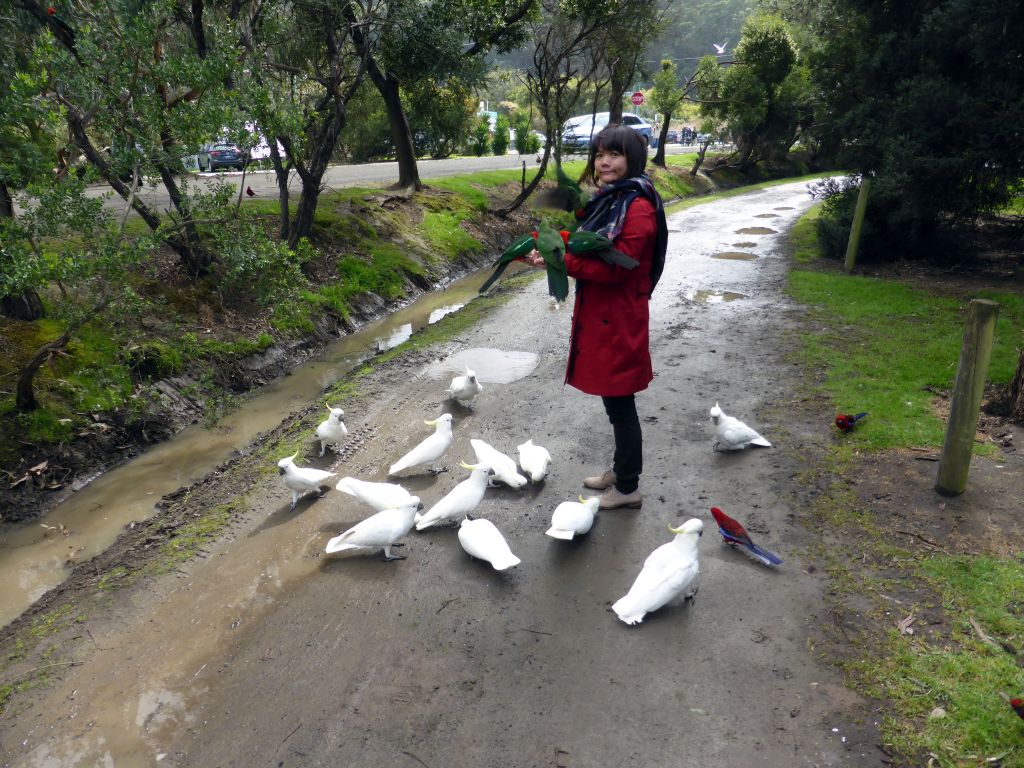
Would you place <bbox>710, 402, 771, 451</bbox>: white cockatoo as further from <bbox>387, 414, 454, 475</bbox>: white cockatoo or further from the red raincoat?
<bbox>387, 414, 454, 475</bbox>: white cockatoo

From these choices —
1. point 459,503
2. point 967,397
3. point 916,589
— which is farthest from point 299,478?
point 967,397

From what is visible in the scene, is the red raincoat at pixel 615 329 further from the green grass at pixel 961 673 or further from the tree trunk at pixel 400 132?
the tree trunk at pixel 400 132

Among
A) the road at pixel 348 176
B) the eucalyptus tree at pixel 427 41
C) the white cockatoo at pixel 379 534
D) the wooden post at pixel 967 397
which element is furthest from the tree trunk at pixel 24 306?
the wooden post at pixel 967 397

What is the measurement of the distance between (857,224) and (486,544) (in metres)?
9.87

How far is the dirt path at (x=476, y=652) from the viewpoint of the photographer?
3.02 metres

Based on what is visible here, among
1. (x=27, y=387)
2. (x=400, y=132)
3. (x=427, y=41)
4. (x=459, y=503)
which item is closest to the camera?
(x=459, y=503)

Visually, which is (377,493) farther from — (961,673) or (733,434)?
(961,673)

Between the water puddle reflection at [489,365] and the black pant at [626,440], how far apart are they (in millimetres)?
2947

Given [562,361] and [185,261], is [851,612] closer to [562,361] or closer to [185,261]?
[562,361]

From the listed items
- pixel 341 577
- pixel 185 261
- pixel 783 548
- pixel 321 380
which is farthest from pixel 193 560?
pixel 185 261

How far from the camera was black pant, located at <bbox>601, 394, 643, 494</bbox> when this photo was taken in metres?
4.27

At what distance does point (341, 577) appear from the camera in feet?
13.9

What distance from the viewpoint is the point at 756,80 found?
28359 mm

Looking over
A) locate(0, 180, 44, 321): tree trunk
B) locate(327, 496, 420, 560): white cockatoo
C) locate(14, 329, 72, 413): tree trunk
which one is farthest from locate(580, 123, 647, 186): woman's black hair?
locate(0, 180, 44, 321): tree trunk
